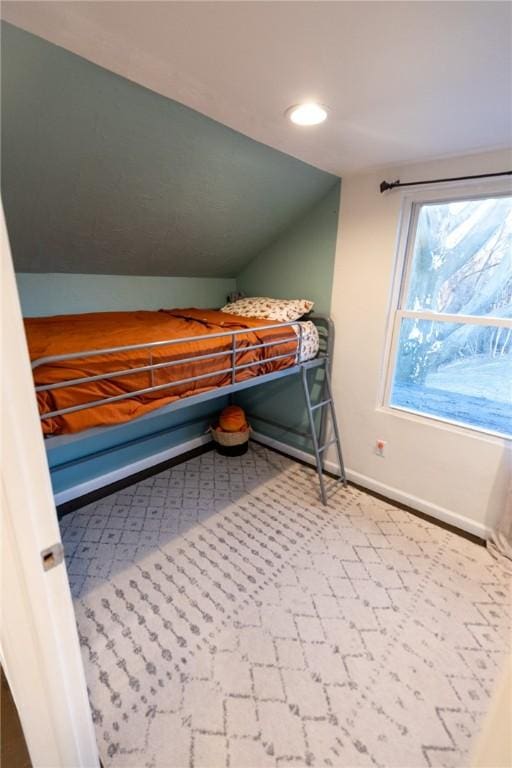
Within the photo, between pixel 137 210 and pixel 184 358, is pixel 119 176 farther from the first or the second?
pixel 184 358

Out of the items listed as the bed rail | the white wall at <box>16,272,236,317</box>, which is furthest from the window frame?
the white wall at <box>16,272,236,317</box>

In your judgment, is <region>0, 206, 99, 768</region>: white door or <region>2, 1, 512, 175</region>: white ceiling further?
<region>2, 1, 512, 175</region>: white ceiling

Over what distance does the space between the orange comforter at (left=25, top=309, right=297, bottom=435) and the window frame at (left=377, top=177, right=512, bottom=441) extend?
68 centimetres

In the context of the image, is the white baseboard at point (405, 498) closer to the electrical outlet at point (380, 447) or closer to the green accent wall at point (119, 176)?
the electrical outlet at point (380, 447)

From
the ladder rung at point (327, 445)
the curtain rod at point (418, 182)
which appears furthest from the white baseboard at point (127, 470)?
the curtain rod at point (418, 182)

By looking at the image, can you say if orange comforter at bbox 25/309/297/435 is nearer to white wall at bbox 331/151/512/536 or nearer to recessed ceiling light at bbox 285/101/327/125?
white wall at bbox 331/151/512/536

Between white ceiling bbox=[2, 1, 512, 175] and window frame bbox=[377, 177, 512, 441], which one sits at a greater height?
white ceiling bbox=[2, 1, 512, 175]

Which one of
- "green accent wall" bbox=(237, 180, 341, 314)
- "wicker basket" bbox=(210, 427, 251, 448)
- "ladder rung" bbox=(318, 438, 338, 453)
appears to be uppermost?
"green accent wall" bbox=(237, 180, 341, 314)

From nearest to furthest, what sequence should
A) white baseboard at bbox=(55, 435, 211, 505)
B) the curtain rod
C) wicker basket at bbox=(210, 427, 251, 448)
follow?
the curtain rod < white baseboard at bbox=(55, 435, 211, 505) < wicker basket at bbox=(210, 427, 251, 448)

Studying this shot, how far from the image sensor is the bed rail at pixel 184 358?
1270mm

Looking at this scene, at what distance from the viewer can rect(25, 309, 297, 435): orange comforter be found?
132cm

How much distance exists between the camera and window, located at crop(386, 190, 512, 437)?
78.8 inches

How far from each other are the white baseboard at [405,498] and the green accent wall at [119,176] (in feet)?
5.83

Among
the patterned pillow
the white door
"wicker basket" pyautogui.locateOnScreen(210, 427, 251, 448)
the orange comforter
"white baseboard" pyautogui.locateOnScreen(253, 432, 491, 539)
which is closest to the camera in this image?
the white door
